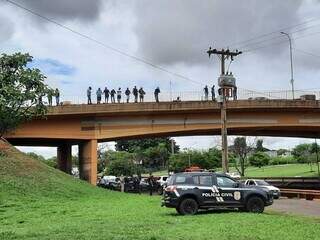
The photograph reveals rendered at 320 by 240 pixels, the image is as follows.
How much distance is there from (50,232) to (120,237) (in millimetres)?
2632

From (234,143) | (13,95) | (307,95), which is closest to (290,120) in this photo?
(307,95)

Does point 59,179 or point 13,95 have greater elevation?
point 13,95

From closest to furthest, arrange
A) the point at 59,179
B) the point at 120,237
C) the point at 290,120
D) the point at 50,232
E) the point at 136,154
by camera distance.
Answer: the point at 120,237 → the point at 50,232 → the point at 59,179 → the point at 290,120 → the point at 136,154

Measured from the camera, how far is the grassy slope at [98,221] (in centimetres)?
1480

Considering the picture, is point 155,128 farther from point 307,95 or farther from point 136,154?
point 136,154

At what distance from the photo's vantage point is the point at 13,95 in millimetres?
27266

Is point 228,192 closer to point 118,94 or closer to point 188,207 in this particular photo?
point 188,207

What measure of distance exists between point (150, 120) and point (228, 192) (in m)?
33.1

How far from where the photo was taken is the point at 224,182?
23.2 meters

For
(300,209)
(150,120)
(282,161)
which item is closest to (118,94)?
(150,120)

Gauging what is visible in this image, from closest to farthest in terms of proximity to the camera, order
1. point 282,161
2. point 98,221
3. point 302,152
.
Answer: point 98,221, point 282,161, point 302,152

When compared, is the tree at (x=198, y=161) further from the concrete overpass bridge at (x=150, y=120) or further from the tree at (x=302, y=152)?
the concrete overpass bridge at (x=150, y=120)

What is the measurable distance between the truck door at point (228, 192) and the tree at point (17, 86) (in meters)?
10.2

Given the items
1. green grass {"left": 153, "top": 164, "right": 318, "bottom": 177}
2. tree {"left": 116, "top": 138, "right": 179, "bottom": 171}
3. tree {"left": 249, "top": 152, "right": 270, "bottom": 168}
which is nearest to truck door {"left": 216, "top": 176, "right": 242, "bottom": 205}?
green grass {"left": 153, "top": 164, "right": 318, "bottom": 177}
